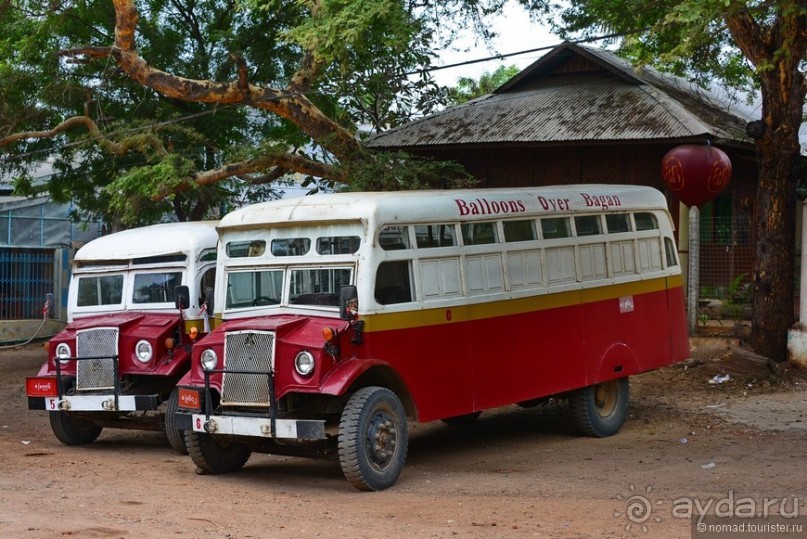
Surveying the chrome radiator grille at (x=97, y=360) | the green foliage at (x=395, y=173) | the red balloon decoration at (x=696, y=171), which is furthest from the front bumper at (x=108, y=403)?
the red balloon decoration at (x=696, y=171)

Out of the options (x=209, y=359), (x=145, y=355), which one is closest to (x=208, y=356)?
(x=209, y=359)

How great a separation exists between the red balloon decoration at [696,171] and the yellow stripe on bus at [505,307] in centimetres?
239

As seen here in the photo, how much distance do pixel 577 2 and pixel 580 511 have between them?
514 inches

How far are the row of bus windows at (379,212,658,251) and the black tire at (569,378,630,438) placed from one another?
1.79m

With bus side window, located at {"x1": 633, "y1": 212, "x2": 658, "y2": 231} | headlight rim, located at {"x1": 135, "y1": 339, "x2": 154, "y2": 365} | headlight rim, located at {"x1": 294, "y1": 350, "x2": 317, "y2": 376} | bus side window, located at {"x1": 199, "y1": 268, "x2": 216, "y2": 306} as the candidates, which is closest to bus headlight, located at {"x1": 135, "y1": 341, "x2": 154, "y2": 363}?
headlight rim, located at {"x1": 135, "y1": 339, "x2": 154, "y2": 365}

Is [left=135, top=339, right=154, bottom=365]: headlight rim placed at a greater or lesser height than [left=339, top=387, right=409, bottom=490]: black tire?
greater

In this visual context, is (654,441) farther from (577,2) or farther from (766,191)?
(577,2)

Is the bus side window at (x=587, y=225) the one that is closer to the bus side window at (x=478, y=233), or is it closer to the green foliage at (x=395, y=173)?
the bus side window at (x=478, y=233)

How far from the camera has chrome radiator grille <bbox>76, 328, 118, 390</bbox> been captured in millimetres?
11180

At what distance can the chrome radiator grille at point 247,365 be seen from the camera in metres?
9.09

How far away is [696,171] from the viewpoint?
1484 centimetres

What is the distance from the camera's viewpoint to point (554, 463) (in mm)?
10523

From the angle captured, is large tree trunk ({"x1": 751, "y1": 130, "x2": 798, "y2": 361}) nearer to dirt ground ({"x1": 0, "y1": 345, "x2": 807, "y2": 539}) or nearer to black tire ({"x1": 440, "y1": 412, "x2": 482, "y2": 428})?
dirt ground ({"x1": 0, "y1": 345, "x2": 807, "y2": 539})

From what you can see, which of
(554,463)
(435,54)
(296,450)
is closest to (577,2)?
(435,54)
